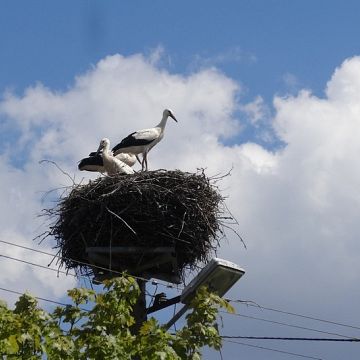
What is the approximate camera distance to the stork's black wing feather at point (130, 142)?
16766mm

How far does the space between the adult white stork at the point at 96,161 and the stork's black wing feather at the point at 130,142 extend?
0.18 m

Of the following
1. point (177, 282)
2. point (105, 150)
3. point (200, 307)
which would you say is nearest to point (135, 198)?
point (177, 282)

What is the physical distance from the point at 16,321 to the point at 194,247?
5.57 metres

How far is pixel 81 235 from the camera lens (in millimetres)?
12828

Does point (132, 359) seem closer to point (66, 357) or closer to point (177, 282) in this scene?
point (66, 357)

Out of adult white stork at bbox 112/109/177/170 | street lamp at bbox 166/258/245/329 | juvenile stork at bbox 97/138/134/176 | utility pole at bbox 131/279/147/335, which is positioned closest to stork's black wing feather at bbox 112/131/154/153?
adult white stork at bbox 112/109/177/170

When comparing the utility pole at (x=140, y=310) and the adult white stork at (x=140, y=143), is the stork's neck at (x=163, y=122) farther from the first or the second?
the utility pole at (x=140, y=310)

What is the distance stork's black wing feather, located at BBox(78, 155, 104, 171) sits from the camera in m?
16.3

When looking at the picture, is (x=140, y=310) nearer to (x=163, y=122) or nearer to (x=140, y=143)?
(x=140, y=143)

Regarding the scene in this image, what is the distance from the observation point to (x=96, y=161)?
1636 centimetres

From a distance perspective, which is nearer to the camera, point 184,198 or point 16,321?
point 16,321

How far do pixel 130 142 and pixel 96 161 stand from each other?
69 centimetres

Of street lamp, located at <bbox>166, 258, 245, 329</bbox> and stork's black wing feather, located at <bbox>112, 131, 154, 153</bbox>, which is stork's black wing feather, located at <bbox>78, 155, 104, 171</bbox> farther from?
street lamp, located at <bbox>166, 258, 245, 329</bbox>

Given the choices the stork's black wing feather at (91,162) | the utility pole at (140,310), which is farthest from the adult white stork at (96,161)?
the utility pole at (140,310)
